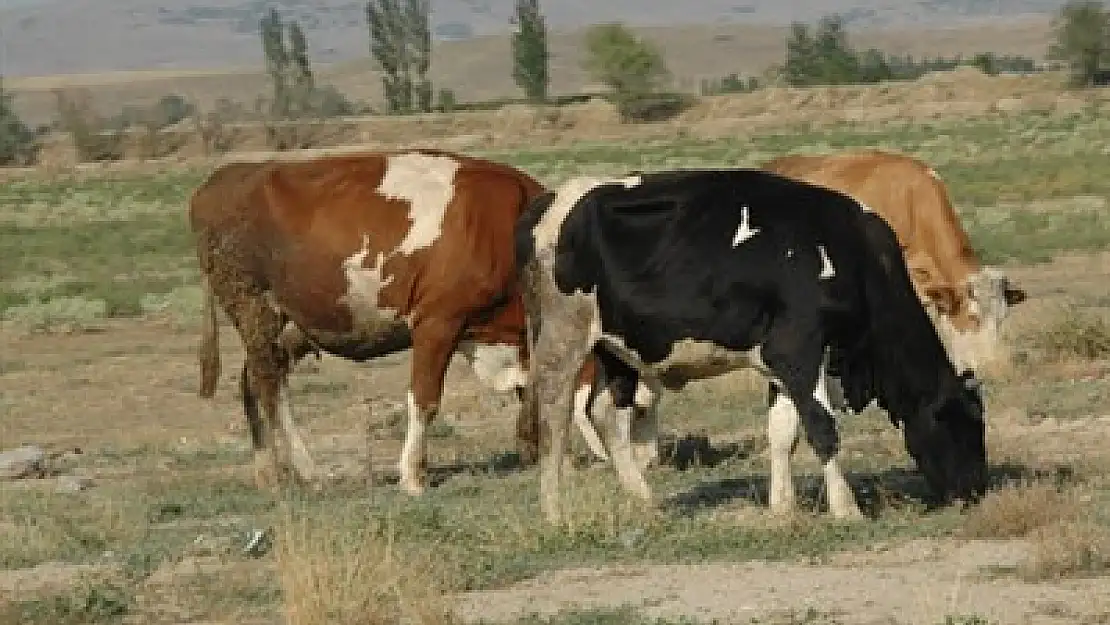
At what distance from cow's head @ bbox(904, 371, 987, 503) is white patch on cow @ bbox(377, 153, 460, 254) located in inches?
163

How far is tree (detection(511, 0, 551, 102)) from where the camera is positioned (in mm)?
134625

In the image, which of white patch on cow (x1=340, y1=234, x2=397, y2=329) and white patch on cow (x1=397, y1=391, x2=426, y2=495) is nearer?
white patch on cow (x1=397, y1=391, x2=426, y2=495)

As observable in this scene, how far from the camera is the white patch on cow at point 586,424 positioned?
12906 mm

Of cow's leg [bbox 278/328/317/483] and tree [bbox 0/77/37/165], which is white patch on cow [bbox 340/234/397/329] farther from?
tree [bbox 0/77/37/165]

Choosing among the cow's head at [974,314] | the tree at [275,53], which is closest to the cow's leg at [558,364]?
the cow's head at [974,314]

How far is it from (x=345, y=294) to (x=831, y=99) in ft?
304

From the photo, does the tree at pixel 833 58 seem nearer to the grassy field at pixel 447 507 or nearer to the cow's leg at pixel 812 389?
the grassy field at pixel 447 507

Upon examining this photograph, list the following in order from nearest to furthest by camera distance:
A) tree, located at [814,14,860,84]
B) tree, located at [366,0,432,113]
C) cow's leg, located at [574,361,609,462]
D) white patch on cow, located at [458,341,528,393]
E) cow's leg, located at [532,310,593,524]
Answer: cow's leg, located at [532,310,593,524]
cow's leg, located at [574,361,609,462]
white patch on cow, located at [458,341,528,393]
tree, located at [814,14,860,84]
tree, located at [366,0,432,113]

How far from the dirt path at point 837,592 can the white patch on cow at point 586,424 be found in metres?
2.75

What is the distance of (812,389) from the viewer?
435 inches

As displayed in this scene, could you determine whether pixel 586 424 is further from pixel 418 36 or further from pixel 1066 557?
pixel 418 36

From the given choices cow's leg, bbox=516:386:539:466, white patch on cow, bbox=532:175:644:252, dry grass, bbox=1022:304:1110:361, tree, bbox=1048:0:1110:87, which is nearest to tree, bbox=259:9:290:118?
tree, bbox=1048:0:1110:87

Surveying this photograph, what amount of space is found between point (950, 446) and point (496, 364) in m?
4.11

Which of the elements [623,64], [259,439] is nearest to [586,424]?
[259,439]
